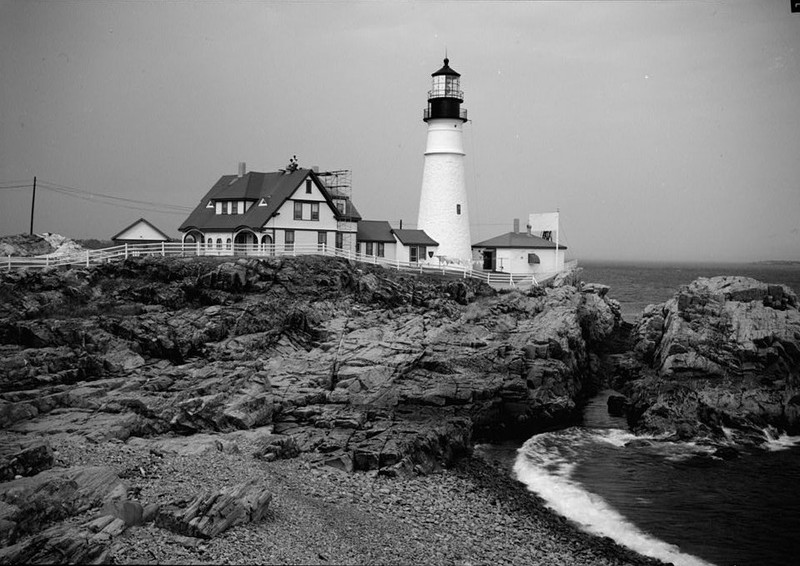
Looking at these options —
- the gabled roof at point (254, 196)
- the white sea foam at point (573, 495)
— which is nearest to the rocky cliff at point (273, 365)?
the white sea foam at point (573, 495)

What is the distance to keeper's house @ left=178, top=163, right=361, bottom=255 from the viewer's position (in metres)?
40.5

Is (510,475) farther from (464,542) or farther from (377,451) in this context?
(464,542)

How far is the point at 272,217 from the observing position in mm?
40281

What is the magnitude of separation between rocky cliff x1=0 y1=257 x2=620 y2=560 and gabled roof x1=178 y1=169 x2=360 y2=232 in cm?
522

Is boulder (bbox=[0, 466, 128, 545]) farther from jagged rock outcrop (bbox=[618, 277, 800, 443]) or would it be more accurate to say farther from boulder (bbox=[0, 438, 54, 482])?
jagged rock outcrop (bbox=[618, 277, 800, 443])

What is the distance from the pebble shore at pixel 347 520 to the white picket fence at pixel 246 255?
15413mm

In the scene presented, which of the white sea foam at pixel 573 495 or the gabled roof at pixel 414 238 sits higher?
the gabled roof at pixel 414 238

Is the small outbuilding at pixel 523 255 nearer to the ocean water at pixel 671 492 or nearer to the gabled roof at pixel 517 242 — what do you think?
the gabled roof at pixel 517 242

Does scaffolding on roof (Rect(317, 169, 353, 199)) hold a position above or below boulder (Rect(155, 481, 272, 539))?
above

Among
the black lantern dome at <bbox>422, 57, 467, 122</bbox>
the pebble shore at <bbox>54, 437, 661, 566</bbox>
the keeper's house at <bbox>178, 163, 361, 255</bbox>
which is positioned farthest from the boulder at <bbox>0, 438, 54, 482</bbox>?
the black lantern dome at <bbox>422, 57, 467, 122</bbox>

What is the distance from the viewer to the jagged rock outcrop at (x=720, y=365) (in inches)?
1107

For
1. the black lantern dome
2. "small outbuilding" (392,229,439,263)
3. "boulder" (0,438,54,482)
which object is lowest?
"boulder" (0,438,54,482)

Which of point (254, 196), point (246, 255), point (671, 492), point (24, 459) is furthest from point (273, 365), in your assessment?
point (254, 196)

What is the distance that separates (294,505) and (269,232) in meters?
24.4
